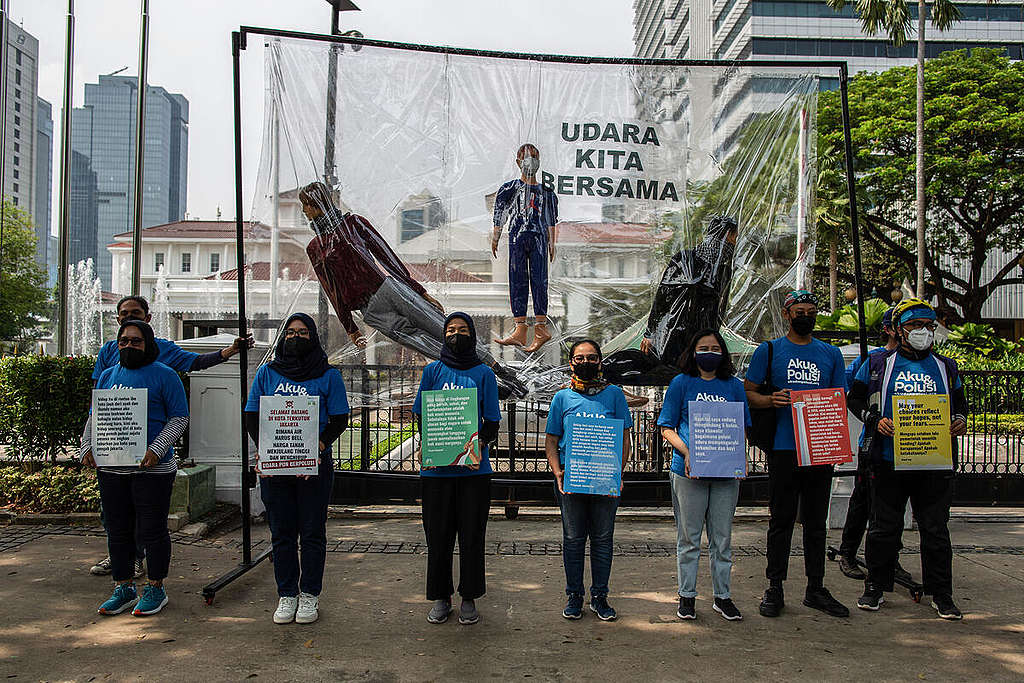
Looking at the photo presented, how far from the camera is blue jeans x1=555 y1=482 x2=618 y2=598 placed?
519 centimetres

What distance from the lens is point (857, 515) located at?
629cm

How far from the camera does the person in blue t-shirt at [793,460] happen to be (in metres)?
5.39

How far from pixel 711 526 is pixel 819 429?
0.93 metres

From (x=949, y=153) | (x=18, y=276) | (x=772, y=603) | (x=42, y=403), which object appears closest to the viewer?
(x=772, y=603)

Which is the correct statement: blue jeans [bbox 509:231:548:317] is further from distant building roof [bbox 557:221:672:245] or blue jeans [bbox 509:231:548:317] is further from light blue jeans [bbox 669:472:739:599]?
light blue jeans [bbox 669:472:739:599]

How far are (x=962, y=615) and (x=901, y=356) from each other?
1.70m

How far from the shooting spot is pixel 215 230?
957 inches

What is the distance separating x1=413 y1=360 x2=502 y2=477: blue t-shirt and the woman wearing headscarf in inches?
64.3

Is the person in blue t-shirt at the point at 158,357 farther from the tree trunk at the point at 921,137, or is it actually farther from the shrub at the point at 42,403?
the tree trunk at the point at 921,137

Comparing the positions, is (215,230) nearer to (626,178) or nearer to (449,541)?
(626,178)

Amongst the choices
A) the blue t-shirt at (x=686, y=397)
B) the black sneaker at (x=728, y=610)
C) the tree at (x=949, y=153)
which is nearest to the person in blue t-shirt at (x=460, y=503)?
the blue t-shirt at (x=686, y=397)

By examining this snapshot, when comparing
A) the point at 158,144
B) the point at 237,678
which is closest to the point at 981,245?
the point at 237,678

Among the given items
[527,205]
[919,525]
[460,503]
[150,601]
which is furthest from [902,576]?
[150,601]

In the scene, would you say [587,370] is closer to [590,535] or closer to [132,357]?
[590,535]
